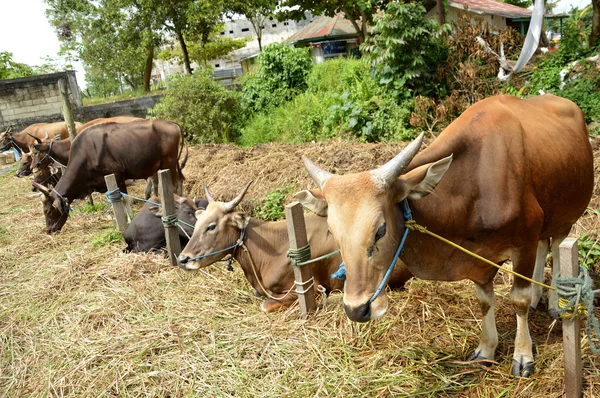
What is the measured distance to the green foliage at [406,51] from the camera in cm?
1029

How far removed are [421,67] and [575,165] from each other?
727cm

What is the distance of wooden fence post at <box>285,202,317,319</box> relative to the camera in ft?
13.7

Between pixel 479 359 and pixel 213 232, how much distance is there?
2.82 metres

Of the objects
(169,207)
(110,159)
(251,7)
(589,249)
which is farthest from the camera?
(251,7)

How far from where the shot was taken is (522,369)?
3424 mm

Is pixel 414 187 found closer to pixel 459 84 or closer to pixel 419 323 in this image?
pixel 419 323

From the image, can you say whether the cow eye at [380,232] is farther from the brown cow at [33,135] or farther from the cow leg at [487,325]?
the brown cow at [33,135]

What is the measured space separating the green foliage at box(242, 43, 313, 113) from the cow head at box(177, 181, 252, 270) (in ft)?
36.7

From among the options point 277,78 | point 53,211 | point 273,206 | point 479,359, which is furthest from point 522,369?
point 277,78

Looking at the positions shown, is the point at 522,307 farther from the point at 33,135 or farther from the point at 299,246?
the point at 33,135

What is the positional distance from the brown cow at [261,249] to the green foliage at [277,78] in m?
11.2

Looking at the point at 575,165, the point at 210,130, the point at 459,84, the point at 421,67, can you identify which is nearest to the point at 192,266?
the point at 575,165

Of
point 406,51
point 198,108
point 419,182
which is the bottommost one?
point 198,108

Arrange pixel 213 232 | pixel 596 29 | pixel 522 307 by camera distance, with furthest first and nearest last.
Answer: pixel 596 29, pixel 213 232, pixel 522 307
